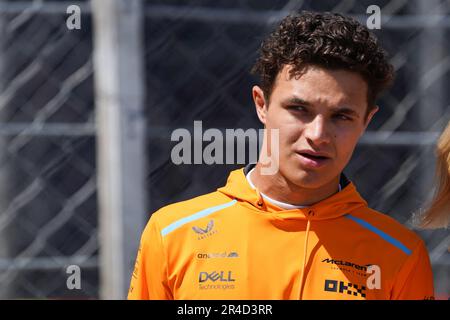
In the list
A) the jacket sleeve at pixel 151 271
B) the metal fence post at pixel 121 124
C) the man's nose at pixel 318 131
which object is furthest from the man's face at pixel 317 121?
the metal fence post at pixel 121 124

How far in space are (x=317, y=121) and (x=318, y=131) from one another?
20mm

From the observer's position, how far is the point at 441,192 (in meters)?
1.61

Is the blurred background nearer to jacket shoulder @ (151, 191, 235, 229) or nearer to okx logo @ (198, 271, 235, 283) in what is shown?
jacket shoulder @ (151, 191, 235, 229)

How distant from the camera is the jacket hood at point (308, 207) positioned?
1.52 m

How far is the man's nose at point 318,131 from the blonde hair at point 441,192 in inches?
10.7

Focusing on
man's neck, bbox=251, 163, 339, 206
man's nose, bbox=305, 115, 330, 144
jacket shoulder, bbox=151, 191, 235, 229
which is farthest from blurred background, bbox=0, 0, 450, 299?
man's nose, bbox=305, 115, 330, 144

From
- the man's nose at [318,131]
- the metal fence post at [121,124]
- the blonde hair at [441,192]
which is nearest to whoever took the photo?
the man's nose at [318,131]

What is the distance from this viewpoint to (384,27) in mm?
2098

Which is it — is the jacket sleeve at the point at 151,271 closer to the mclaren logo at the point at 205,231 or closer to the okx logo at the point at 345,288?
the mclaren logo at the point at 205,231

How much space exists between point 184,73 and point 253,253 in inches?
27.3

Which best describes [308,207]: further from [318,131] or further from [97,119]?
[97,119]

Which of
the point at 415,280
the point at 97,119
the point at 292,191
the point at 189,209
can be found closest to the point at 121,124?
the point at 97,119
